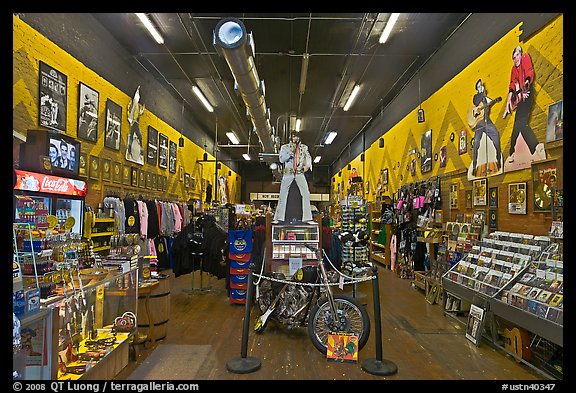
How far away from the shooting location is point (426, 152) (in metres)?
8.20

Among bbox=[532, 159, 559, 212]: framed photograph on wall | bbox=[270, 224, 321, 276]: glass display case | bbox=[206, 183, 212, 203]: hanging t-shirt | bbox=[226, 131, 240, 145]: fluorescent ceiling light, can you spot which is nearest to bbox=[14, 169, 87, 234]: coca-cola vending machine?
bbox=[270, 224, 321, 276]: glass display case

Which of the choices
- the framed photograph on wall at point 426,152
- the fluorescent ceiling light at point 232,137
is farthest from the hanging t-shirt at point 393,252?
the fluorescent ceiling light at point 232,137

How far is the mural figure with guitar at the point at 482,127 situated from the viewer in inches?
213

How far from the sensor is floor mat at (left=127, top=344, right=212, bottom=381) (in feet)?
11.1

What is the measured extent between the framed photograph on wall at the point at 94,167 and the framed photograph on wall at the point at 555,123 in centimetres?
694

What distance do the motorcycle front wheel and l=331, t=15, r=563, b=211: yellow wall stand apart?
2734 mm

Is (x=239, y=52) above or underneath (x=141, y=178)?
above

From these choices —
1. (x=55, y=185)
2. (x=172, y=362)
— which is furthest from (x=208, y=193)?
(x=172, y=362)

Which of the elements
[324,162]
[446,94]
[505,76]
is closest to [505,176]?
[505,76]

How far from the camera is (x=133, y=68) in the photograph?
335 inches

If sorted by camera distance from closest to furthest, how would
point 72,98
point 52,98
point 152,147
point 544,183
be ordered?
point 544,183 < point 52,98 < point 72,98 < point 152,147

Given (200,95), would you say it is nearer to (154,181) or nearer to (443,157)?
(154,181)

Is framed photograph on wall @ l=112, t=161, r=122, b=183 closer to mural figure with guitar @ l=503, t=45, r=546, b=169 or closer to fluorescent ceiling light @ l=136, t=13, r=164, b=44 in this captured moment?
fluorescent ceiling light @ l=136, t=13, r=164, b=44

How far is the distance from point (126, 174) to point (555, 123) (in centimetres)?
762
